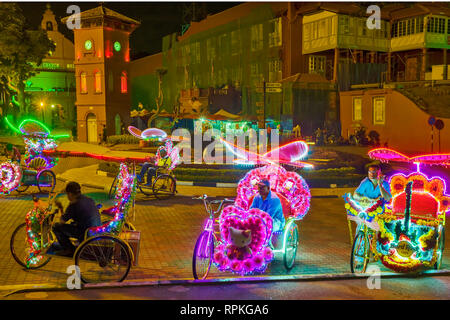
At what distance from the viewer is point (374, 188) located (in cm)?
760

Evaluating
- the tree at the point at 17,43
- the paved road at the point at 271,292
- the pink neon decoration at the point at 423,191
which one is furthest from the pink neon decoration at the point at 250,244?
the tree at the point at 17,43

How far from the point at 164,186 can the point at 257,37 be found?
27717 mm

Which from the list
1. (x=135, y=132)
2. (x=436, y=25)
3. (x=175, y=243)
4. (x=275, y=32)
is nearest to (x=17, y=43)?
(x=135, y=132)

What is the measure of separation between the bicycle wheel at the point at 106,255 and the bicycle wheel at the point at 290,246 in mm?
2503

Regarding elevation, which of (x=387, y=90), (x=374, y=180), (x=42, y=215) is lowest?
(x=42, y=215)

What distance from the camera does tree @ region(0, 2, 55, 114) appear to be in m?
30.6

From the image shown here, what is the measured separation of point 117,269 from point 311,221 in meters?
5.71

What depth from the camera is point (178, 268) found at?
7.52 metres

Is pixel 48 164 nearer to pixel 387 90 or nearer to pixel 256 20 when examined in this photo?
pixel 387 90

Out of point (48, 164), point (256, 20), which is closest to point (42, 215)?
point (48, 164)

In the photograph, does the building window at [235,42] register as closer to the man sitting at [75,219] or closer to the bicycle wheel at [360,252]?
the bicycle wheel at [360,252]

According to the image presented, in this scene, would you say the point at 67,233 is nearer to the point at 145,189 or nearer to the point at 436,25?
the point at 145,189

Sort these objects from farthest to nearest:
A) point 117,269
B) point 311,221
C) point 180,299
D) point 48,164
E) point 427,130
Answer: point 427,130
point 48,164
point 311,221
point 117,269
point 180,299

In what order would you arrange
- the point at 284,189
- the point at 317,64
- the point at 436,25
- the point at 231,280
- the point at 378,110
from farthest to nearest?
the point at 317,64 < the point at 436,25 < the point at 378,110 < the point at 284,189 < the point at 231,280
